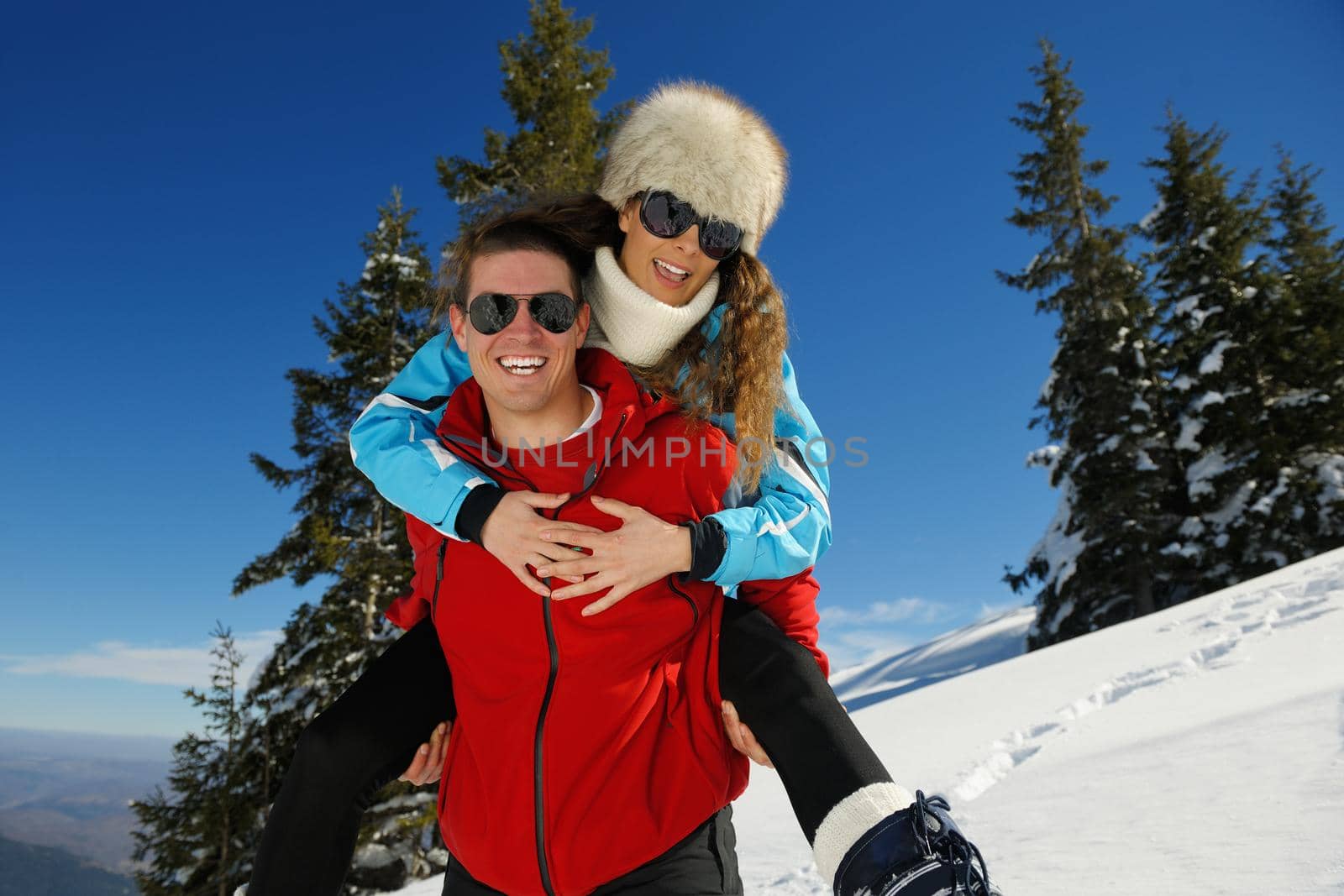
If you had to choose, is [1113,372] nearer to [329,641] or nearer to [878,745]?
[878,745]

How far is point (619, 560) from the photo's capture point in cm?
170

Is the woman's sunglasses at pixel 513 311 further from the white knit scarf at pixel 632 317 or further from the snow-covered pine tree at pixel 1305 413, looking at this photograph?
the snow-covered pine tree at pixel 1305 413

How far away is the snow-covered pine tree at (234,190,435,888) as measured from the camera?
9938mm

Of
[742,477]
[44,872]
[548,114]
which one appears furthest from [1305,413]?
[44,872]

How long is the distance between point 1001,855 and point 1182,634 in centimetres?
612

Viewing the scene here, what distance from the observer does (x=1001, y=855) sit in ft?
8.86

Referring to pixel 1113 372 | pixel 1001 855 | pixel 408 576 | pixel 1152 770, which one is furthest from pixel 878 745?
pixel 1113 372

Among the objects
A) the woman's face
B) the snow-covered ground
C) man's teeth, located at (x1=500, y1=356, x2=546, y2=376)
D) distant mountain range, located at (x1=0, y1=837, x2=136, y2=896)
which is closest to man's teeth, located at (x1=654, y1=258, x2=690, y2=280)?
the woman's face

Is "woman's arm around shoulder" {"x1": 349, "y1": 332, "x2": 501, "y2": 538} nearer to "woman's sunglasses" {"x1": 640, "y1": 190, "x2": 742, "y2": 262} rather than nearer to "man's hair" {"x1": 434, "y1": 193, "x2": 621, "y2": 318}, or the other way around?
"man's hair" {"x1": 434, "y1": 193, "x2": 621, "y2": 318}

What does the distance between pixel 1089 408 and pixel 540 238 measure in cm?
1737

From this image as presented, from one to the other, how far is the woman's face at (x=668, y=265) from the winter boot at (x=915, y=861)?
5.21 feet

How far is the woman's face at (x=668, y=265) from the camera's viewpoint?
7.86 feet

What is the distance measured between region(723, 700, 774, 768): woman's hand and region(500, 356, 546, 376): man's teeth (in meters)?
0.96

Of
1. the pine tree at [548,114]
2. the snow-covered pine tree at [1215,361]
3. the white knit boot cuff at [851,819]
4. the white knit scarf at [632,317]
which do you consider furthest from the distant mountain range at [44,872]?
the white knit boot cuff at [851,819]
